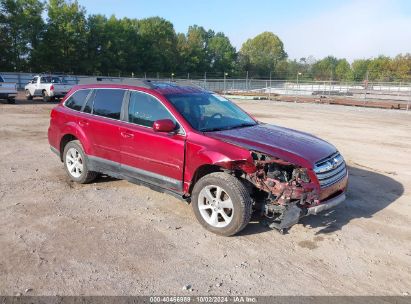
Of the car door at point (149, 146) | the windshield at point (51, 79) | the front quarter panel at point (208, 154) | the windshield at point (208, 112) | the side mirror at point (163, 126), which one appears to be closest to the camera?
the front quarter panel at point (208, 154)

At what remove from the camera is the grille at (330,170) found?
4520 millimetres

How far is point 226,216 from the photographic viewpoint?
4.59 meters

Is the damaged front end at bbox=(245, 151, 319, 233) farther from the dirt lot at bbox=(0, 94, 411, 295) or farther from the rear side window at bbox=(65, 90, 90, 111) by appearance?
the rear side window at bbox=(65, 90, 90, 111)

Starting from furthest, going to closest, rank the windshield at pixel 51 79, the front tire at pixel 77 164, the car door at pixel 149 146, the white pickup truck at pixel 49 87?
the windshield at pixel 51 79 → the white pickup truck at pixel 49 87 → the front tire at pixel 77 164 → the car door at pixel 149 146

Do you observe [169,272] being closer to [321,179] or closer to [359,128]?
[321,179]

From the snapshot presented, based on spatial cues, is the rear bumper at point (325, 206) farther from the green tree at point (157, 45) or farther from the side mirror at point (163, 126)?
the green tree at point (157, 45)

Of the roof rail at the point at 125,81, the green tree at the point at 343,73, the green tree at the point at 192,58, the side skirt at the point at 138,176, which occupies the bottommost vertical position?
the side skirt at the point at 138,176

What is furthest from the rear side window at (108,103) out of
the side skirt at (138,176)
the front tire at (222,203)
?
the front tire at (222,203)

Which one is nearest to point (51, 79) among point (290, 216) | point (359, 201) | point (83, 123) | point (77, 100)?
point (77, 100)

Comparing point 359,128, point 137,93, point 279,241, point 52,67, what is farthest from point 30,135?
point 52,67

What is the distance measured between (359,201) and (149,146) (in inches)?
130

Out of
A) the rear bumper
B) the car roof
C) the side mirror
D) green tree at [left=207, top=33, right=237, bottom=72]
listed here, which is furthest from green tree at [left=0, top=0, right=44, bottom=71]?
the rear bumper

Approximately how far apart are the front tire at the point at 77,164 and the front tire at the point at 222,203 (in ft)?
7.63

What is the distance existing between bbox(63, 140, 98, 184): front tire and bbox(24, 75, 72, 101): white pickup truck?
19.1 meters
